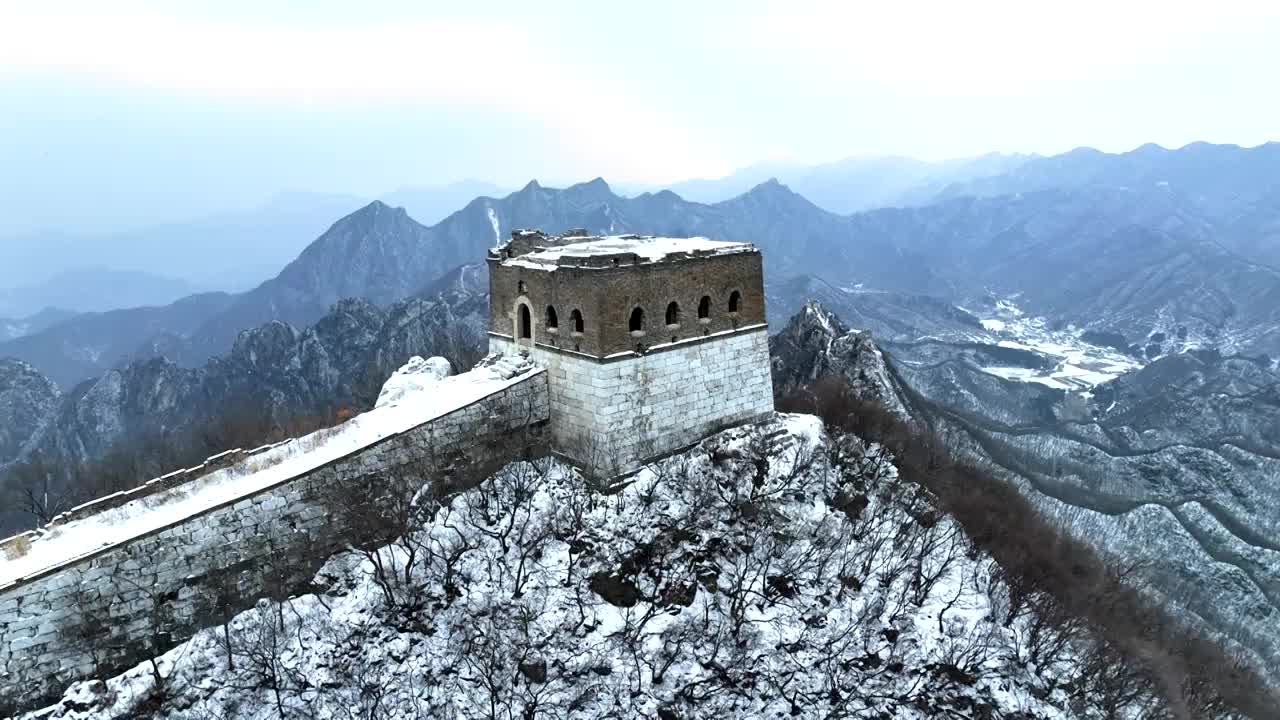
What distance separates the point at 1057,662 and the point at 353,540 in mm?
23931

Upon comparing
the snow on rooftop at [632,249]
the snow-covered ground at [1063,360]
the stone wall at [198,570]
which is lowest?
the snow-covered ground at [1063,360]

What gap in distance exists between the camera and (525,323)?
32938 millimetres

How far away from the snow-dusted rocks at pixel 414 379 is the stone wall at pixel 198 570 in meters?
4.70

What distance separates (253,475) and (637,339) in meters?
13.0

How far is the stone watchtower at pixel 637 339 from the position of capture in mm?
29797

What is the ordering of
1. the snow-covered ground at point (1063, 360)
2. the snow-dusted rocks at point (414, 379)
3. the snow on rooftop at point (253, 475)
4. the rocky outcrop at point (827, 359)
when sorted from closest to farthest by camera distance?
1. the snow on rooftop at point (253, 475)
2. the snow-dusted rocks at point (414, 379)
3. the rocky outcrop at point (827, 359)
4. the snow-covered ground at point (1063, 360)

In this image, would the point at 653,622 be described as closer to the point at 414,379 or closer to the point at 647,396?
the point at 647,396

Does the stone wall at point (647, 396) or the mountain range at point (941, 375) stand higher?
the stone wall at point (647, 396)

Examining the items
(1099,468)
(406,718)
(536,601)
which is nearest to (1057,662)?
(536,601)

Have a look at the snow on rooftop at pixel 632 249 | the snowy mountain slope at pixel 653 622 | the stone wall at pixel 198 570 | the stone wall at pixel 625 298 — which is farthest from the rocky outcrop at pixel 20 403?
the snowy mountain slope at pixel 653 622

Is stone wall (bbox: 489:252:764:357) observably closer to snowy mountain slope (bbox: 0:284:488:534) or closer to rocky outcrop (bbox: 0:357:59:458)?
snowy mountain slope (bbox: 0:284:488:534)

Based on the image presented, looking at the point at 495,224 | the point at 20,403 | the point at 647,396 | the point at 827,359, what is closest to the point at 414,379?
the point at 647,396

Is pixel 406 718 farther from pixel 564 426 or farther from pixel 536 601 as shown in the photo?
pixel 564 426

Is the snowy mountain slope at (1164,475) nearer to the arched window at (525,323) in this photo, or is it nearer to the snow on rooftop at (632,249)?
the snow on rooftop at (632,249)
